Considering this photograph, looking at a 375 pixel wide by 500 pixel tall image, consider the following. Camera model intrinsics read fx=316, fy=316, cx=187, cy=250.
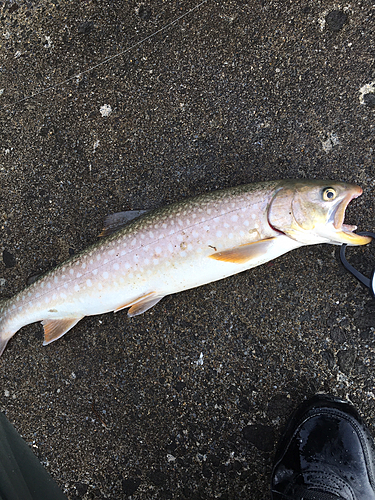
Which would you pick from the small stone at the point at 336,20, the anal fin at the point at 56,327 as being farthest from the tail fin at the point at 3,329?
the small stone at the point at 336,20

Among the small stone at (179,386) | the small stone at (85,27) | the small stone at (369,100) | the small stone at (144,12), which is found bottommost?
the small stone at (179,386)

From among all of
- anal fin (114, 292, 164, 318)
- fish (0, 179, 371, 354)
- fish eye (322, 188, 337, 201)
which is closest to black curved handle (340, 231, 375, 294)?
fish (0, 179, 371, 354)

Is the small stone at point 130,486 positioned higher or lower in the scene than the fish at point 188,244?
lower

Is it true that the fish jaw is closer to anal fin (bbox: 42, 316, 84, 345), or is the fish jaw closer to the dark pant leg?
anal fin (bbox: 42, 316, 84, 345)

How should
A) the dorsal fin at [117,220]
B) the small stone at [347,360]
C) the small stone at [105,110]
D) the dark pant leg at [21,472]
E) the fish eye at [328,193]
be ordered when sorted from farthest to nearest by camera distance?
the small stone at [105,110], the dark pant leg at [21,472], the dorsal fin at [117,220], the small stone at [347,360], the fish eye at [328,193]

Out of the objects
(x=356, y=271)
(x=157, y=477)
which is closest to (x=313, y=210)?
(x=356, y=271)

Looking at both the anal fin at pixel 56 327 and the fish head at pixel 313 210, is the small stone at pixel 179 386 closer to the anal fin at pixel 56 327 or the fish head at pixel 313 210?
the anal fin at pixel 56 327

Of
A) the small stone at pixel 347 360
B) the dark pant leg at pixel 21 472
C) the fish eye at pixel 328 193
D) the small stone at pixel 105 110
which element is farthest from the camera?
the small stone at pixel 105 110

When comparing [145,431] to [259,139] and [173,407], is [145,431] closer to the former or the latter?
[173,407]
